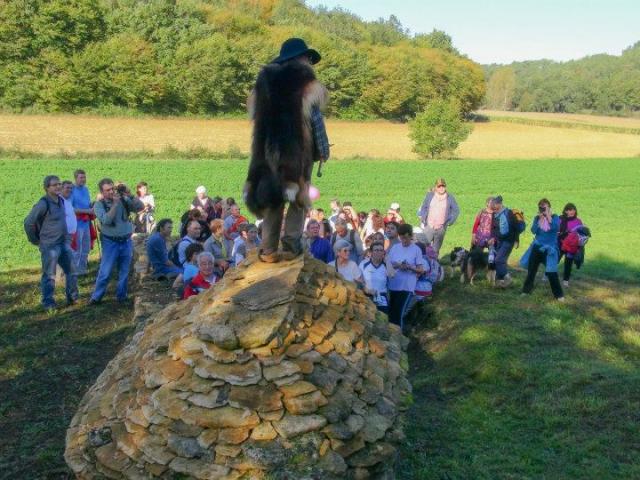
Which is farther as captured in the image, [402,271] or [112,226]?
[112,226]

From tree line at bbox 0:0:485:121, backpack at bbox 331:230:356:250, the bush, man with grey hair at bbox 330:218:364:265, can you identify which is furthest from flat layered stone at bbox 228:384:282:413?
tree line at bbox 0:0:485:121

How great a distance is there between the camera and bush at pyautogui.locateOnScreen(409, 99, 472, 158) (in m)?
56.7

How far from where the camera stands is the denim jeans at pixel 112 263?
1244 centimetres

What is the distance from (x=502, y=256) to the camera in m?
14.0

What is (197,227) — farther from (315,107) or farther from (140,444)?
(140,444)

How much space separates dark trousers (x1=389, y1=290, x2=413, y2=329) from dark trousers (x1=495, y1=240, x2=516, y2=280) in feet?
12.2

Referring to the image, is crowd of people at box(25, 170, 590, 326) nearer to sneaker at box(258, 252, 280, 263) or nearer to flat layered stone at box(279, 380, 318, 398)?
sneaker at box(258, 252, 280, 263)

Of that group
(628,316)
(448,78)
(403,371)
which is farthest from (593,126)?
(403,371)

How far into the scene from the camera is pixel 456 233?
2709 cm

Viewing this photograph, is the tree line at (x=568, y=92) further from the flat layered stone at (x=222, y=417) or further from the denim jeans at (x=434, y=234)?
the flat layered stone at (x=222, y=417)

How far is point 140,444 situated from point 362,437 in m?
1.54

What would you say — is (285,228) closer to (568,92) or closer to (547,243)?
(547,243)

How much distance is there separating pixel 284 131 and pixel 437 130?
5310cm

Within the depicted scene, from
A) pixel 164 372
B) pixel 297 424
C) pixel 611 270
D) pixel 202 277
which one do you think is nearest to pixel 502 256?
pixel 202 277
